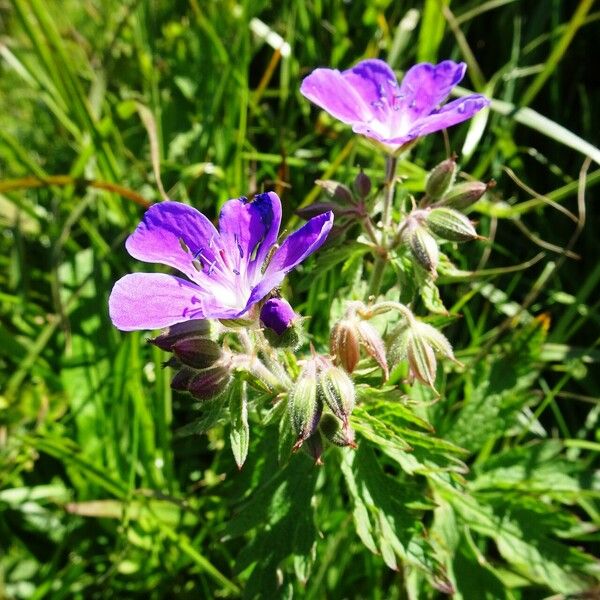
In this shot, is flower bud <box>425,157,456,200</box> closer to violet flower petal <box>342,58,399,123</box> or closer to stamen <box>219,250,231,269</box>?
violet flower petal <box>342,58,399,123</box>

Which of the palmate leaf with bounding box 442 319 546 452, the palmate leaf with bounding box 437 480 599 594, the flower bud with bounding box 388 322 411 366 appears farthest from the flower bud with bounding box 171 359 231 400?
the palmate leaf with bounding box 442 319 546 452

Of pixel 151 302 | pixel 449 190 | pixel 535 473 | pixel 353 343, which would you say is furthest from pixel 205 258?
pixel 535 473

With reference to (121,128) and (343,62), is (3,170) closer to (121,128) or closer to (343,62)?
(121,128)

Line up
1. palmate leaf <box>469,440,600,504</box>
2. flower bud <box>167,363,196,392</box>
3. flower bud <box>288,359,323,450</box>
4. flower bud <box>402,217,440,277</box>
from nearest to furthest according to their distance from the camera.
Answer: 1. flower bud <box>288,359,323,450</box>
2. flower bud <box>167,363,196,392</box>
3. flower bud <box>402,217,440,277</box>
4. palmate leaf <box>469,440,600,504</box>

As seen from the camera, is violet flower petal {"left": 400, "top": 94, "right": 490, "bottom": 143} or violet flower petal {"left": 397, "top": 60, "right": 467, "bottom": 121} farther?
violet flower petal {"left": 397, "top": 60, "right": 467, "bottom": 121}

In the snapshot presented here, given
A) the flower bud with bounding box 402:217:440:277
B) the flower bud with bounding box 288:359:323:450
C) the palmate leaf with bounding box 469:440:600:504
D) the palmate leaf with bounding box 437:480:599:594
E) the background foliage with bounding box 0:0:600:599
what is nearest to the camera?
the flower bud with bounding box 288:359:323:450

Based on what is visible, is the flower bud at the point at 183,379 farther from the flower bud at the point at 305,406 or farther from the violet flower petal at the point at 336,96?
the violet flower petal at the point at 336,96

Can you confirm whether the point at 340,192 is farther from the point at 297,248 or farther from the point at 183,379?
the point at 183,379
